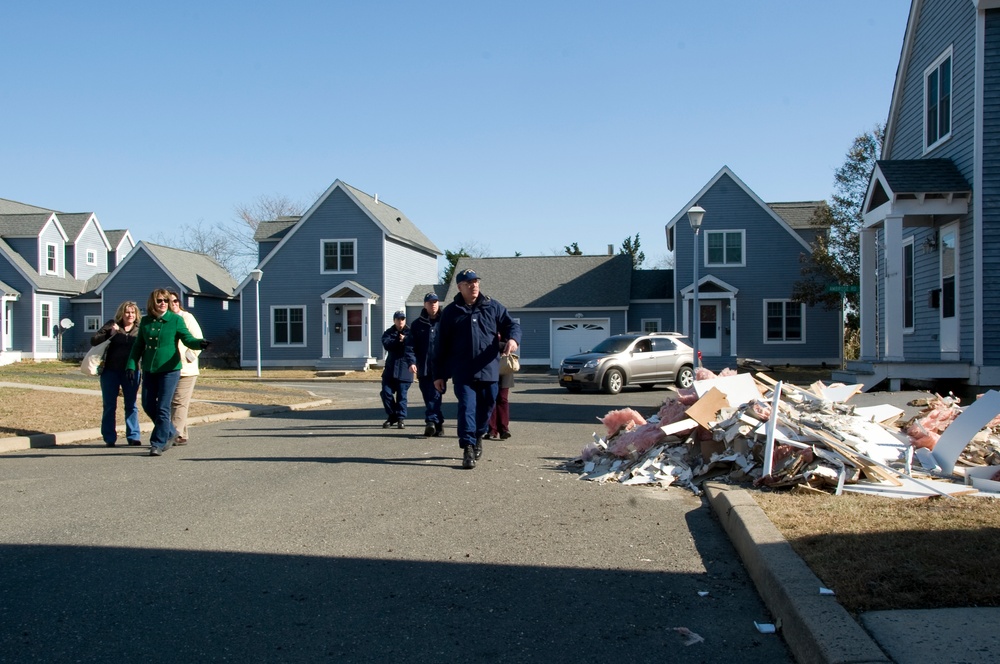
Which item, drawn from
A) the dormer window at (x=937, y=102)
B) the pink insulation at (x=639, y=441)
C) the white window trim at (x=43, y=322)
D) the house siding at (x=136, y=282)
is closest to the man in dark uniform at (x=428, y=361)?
the pink insulation at (x=639, y=441)

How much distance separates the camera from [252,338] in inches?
1551

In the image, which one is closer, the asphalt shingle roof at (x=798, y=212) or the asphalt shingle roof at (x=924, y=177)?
the asphalt shingle roof at (x=924, y=177)

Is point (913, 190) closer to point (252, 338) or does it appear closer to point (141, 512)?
point (141, 512)

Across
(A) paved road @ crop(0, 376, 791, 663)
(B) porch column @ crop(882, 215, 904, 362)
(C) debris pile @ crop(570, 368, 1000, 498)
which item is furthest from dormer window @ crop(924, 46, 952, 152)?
(A) paved road @ crop(0, 376, 791, 663)

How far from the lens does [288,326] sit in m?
39.2

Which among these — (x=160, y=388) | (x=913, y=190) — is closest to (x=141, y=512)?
(x=160, y=388)

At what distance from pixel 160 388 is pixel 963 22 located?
51.9ft

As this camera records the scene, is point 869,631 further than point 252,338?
No

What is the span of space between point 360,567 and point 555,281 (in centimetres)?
3539

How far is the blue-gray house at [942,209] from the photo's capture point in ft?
53.2

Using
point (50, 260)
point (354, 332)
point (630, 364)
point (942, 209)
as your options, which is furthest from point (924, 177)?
point (50, 260)

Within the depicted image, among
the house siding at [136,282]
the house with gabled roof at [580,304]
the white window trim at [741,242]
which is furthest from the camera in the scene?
the house siding at [136,282]

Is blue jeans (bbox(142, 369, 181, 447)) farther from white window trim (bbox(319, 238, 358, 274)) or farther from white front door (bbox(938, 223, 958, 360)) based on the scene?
white window trim (bbox(319, 238, 358, 274))

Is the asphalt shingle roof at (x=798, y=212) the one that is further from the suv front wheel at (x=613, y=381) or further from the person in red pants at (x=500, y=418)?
the person in red pants at (x=500, y=418)
